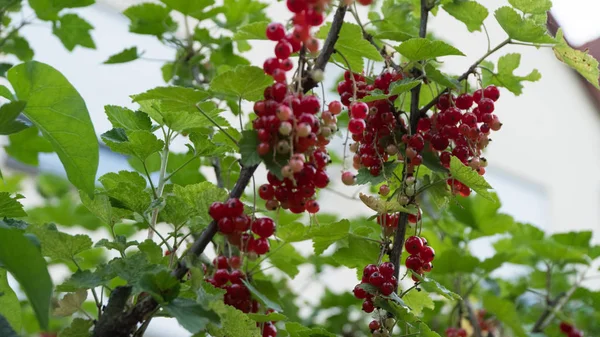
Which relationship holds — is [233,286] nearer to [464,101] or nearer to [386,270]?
[386,270]

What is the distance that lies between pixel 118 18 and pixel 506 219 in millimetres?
1868

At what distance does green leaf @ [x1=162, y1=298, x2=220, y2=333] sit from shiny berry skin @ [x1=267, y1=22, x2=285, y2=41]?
0.21m

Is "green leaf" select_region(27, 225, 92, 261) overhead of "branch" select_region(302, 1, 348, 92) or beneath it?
beneath

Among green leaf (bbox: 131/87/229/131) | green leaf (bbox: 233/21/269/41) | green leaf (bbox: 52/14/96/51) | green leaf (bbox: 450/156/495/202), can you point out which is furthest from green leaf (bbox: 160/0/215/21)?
green leaf (bbox: 450/156/495/202)

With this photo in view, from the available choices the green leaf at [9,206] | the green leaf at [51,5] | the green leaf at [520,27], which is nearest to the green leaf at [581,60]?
the green leaf at [520,27]

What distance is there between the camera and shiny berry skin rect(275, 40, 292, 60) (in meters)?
0.48

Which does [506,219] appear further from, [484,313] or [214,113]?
[214,113]

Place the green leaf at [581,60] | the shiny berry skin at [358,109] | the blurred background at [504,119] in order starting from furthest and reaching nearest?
the blurred background at [504,119], the green leaf at [581,60], the shiny berry skin at [358,109]

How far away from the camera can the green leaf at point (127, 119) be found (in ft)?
2.15

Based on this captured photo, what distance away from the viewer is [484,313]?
4.32ft

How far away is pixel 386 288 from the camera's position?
22.9 inches

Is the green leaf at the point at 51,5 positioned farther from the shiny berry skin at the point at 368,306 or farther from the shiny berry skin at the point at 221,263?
the shiny berry skin at the point at 368,306

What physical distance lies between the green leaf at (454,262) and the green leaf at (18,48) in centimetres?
76

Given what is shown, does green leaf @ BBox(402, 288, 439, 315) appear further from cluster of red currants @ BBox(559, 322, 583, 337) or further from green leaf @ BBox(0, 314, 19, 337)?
cluster of red currants @ BBox(559, 322, 583, 337)
